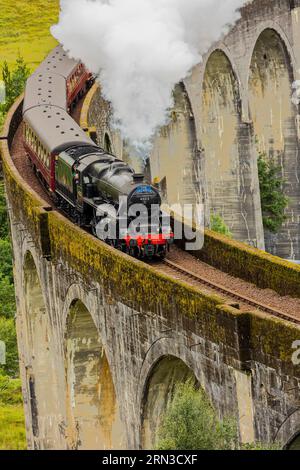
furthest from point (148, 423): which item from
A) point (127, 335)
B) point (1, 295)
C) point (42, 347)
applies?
point (1, 295)

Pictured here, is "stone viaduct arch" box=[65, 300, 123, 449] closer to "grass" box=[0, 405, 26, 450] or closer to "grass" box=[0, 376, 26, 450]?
"grass" box=[0, 376, 26, 450]

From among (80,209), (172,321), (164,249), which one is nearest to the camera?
(172,321)

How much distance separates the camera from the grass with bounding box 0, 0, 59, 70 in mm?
109062

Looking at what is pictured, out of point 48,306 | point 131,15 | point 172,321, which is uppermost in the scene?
point 131,15

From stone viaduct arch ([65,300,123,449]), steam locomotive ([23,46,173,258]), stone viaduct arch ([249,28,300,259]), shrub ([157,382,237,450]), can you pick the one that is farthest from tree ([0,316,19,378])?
shrub ([157,382,237,450])

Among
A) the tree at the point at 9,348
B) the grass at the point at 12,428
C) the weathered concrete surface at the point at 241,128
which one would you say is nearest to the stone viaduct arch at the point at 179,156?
the weathered concrete surface at the point at 241,128

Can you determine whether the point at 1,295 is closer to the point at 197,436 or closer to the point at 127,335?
the point at 127,335

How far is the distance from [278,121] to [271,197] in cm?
376

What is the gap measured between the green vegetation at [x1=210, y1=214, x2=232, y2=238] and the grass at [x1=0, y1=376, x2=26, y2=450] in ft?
36.2

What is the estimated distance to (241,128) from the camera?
65000 millimetres

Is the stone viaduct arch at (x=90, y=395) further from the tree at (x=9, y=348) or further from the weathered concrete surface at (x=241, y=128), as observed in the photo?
the weathered concrete surface at (x=241, y=128)

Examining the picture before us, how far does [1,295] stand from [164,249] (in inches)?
1059

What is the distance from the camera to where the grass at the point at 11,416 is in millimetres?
47938

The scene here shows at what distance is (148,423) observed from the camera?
100 ft
